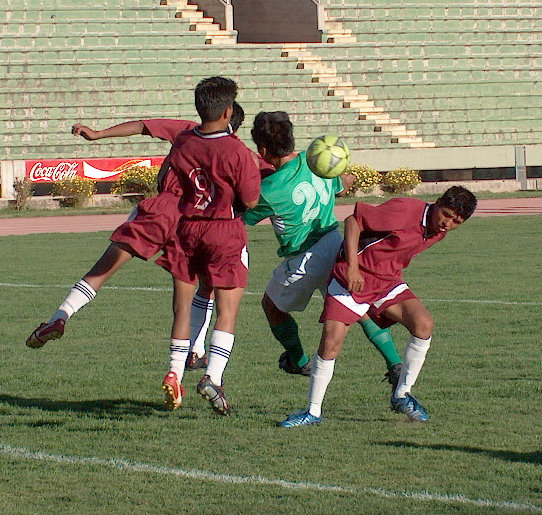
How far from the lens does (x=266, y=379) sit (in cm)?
765

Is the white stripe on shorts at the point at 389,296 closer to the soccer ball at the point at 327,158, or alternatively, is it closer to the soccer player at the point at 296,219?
the soccer player at the point at 296,219

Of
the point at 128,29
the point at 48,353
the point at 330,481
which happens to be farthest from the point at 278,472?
the point at 128,29

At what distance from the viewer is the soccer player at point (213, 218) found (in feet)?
20.7

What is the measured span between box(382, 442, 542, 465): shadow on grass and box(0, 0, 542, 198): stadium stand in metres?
26.7

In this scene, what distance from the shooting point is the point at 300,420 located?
20.0ft

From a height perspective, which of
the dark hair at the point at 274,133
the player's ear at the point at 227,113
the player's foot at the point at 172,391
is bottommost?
the player's foot at the point at 172,391

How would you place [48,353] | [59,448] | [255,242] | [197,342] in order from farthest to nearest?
[255,242] < [48,353] < [197,342] < [59,448]

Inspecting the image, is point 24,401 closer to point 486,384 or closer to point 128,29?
point 486,384

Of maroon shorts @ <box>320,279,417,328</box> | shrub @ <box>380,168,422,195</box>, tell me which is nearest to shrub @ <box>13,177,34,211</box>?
shrub @ <box>380,168,422,195</box>

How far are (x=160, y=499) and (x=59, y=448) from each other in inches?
44.9

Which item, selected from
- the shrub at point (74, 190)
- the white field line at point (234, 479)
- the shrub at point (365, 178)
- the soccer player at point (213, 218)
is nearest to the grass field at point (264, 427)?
the white field line at point (234, 479)

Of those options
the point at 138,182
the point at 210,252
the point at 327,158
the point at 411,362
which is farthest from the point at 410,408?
the point at 138,182

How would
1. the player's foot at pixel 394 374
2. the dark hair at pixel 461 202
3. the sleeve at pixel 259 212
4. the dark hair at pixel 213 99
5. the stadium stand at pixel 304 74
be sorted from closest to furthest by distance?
the dark hair at pixel 461 202, the dark hair at pixel 213 99, the player's foot at pixel 394 374, the sleeve at pixel 259 212, the stadium stand at pixel 304 74

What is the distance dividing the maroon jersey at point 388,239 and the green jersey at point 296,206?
76 centimetres
